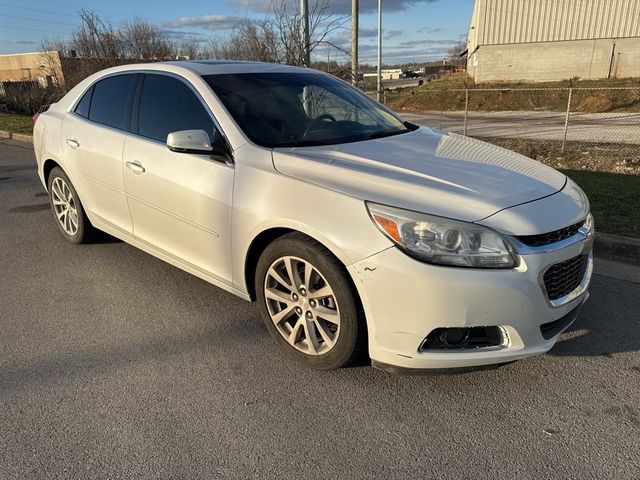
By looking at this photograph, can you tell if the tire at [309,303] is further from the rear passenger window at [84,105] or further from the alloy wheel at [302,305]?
the rear passenger window at [84,105]

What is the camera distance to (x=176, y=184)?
3385mm

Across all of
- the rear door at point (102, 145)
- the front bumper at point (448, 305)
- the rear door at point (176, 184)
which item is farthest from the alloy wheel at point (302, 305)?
the rear door at point (102, 145)

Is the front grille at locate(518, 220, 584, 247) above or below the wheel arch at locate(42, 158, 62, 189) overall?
above

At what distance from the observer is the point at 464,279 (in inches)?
92.1

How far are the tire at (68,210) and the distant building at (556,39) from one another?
3497 cm

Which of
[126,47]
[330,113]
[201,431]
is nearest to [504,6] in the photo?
Answer: [126,47]

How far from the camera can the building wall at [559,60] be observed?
32250 mm

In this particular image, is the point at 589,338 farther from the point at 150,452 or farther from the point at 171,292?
the point at 171,292

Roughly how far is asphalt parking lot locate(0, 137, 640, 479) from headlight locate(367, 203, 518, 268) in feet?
2.68

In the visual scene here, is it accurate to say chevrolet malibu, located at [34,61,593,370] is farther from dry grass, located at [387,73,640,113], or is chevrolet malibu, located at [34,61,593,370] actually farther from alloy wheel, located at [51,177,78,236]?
dry grass, located at [387,73,640,113]

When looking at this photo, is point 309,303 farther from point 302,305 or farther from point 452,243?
point 452,243

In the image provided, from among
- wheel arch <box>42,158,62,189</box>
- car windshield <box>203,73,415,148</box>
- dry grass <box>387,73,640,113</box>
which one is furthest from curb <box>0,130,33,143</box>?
dry grass <box>387,73,640,113</box>

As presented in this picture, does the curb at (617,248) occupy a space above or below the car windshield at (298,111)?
below

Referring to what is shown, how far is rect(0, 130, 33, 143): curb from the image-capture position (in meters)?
13.3
